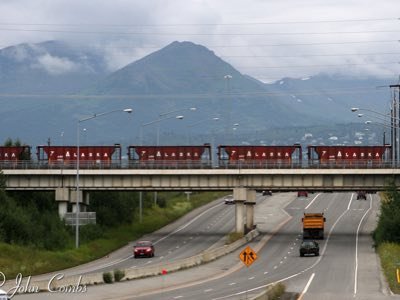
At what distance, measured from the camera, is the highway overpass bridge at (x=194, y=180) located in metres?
93.2

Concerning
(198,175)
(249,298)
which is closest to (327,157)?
(198,175)

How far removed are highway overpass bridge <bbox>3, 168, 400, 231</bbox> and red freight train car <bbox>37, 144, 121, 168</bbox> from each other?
2.82 m

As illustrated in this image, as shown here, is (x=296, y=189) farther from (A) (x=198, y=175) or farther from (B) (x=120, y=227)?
(B) (x=120, y=227)

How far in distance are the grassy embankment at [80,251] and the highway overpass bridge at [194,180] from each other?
220 inches

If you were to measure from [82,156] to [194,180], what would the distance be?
1372 centimetres

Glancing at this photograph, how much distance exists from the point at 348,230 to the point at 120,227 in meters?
24.7

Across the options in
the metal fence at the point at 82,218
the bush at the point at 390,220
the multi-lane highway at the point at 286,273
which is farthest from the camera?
the bush at the point at 390,220

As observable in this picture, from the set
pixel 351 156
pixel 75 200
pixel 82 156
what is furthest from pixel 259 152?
pixel 75 200

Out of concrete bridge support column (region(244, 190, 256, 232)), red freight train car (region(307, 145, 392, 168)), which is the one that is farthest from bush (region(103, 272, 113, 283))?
red freight train car (region(307, 145, 392, 168))

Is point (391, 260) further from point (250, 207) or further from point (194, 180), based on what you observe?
point (250, 207)

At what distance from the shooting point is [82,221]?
7956 centimetres

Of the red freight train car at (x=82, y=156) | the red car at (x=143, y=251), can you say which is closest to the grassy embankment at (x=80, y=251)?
the red car at (x=143, y=251)

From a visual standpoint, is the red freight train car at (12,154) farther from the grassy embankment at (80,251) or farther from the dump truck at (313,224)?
the dump truck at (313,224)

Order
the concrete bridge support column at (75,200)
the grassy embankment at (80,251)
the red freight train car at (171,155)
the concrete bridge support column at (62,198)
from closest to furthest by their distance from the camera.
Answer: the grassy embankment at (80,251)
the concrete bridge support column at (62,198)
the concrete bridge support column at (75,200)
the red freight train car at (171,155)
